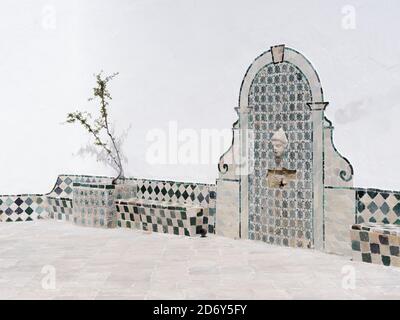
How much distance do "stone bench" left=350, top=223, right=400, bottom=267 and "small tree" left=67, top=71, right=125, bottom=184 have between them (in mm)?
4298

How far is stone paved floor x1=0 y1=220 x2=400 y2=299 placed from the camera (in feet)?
15.1

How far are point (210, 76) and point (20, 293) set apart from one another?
4229 millimetres

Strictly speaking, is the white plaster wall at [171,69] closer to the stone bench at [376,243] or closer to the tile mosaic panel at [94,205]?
the stone bench at [376,243]

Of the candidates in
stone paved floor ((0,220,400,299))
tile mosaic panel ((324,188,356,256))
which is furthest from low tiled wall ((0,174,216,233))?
tile mosaic panel ((324,188,356,256))

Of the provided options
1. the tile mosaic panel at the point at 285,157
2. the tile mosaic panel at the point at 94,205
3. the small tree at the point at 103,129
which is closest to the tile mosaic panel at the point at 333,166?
the tile mosaic panel at the point at 285,157

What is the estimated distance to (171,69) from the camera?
8102 millimetres

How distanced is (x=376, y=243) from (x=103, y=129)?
16.7 feet

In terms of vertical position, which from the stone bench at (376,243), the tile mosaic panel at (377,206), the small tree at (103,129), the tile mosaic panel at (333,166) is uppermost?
the small tree at (103,129)

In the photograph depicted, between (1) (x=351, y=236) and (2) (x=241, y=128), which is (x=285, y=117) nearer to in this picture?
(2) (x=241, y=128)

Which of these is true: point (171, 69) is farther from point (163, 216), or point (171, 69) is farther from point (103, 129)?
point (163, 216)

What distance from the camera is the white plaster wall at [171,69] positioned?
5.97m

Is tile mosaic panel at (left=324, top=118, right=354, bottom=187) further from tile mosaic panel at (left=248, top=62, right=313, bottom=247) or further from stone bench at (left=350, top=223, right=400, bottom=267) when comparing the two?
stone bench at (left=350, top=223, right=400, bottom=267)

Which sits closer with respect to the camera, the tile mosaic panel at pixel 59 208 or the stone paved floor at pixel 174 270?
the stone paved floor at pixel 174 270

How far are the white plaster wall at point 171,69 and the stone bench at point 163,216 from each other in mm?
513
